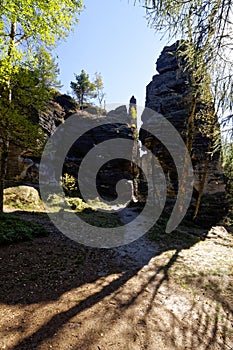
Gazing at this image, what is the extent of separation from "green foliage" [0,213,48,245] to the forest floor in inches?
11.1

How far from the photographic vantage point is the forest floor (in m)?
3.16

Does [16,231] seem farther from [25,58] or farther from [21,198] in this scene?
[25,58]

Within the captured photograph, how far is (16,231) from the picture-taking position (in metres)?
6.49

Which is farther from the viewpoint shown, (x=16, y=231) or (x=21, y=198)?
(x=21, y=198)

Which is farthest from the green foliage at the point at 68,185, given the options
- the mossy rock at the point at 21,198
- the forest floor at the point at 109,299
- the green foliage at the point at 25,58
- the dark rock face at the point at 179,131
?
the forest floor at the point at 109,299

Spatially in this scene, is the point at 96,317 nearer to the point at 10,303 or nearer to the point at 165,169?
the point at 10,303

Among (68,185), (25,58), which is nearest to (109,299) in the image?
(25,58)

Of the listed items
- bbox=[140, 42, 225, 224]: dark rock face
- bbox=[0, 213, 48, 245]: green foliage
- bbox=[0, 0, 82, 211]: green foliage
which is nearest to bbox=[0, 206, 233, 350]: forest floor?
bbox=[0, 213, 48, 245]: green foliage

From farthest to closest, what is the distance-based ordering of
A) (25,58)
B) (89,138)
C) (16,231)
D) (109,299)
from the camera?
(89,138) < (25,58) < (16,231) < (109,299)

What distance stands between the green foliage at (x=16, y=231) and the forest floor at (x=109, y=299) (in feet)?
0.92

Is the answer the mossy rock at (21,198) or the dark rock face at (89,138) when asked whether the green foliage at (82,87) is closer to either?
the dark rock face at (89,138)

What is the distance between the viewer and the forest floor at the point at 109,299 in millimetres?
3164

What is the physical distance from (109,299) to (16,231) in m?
3.91

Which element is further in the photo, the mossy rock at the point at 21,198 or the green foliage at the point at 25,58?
the mossy rock at the point at 21,198
